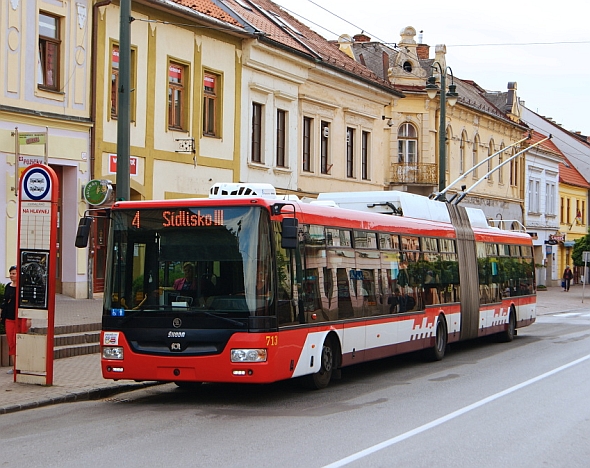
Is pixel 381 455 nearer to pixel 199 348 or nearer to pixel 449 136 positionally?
pixel 199 348

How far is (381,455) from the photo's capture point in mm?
8867

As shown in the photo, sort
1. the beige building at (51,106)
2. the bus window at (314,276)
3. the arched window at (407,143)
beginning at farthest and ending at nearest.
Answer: the arched window at (407,143), the beige building at (51,106), the bus window at (314,276)

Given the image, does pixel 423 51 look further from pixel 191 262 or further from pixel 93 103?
pixel 191 262

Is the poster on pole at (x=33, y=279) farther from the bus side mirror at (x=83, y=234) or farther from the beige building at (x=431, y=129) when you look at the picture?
Result: the beige building at (x=431, y=129)

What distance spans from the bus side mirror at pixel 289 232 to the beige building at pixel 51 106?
10290 mm

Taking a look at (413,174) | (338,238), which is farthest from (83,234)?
(413,174)

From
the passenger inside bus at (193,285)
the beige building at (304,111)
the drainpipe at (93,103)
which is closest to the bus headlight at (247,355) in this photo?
the passenger inside bus at (193,285)

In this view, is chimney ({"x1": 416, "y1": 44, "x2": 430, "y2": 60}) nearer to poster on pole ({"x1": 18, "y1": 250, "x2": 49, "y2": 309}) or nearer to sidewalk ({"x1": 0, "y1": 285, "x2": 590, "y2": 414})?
sidewalk ({"x1": 0, "y1": 285, "x2": 590, "y2": 414})

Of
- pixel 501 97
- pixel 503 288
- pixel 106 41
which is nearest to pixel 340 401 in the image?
pixel 503 288

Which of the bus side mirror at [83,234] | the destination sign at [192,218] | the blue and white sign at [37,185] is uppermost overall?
the blue and white sign at [37,185]

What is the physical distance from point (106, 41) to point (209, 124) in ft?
16.8

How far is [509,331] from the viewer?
23.7 m

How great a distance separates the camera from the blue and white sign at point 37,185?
44.3 ft

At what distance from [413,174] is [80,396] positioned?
3178cm
